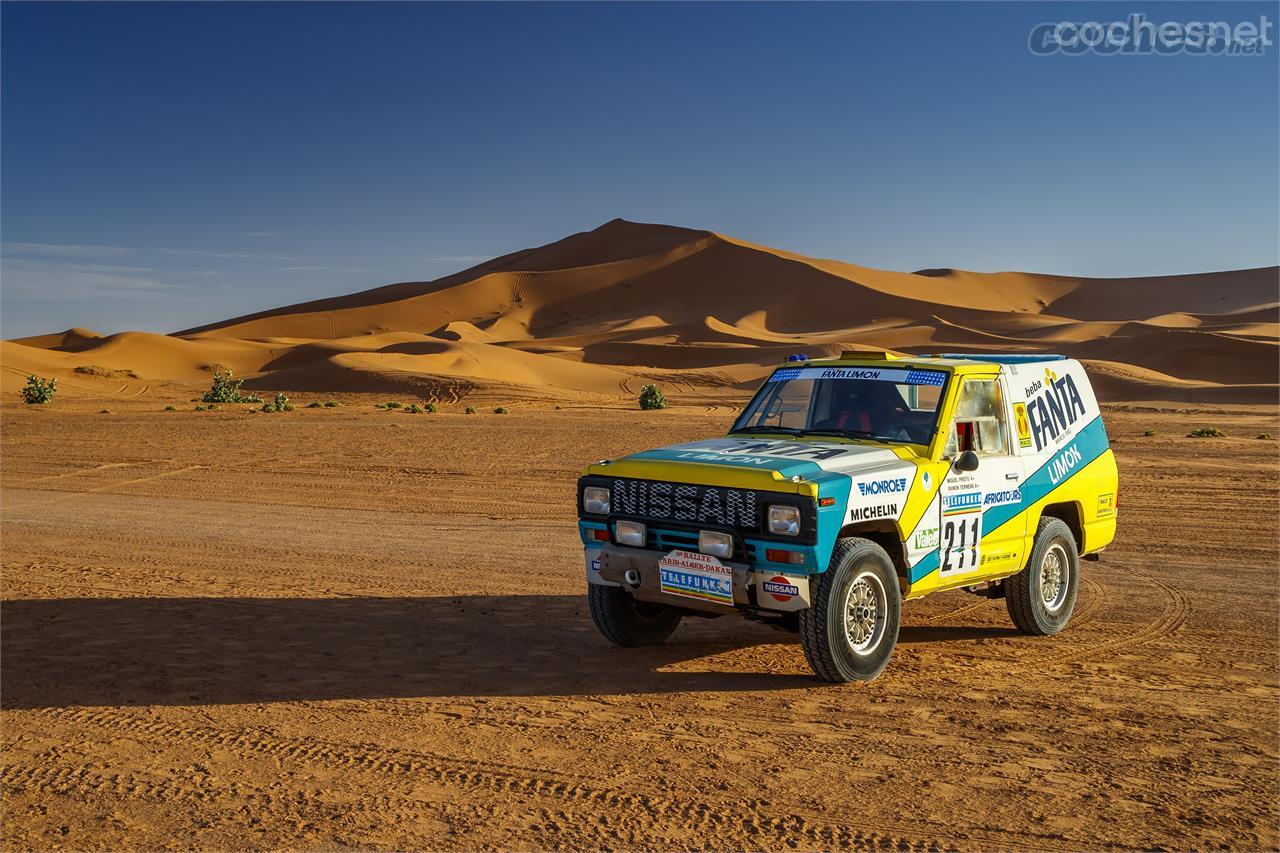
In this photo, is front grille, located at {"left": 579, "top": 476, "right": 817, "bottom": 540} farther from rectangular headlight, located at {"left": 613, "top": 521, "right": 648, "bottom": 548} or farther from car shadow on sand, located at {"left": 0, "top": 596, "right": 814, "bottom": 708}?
car shadow on sand, located at {"left": 0, "top": 596, "right": 814, "bottom": 708}

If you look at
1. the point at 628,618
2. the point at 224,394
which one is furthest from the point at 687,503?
the point at 224,394

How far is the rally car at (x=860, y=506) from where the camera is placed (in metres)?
6.94

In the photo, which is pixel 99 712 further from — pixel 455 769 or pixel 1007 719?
pixel 1007 719

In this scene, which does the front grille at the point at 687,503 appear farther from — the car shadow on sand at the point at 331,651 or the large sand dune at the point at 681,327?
the large sand dune at the point at 681,327

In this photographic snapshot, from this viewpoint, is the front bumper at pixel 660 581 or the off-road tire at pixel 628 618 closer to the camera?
the front bumper at pixel 660 581

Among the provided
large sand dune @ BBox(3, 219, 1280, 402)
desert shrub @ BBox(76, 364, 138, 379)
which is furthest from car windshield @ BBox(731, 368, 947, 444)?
desert shrub @ BBox(76, 364, 138, 379)

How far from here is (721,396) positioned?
151 ft

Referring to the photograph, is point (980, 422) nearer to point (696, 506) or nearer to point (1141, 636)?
point (1141, 636)

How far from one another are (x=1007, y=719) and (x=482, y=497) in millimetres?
11657

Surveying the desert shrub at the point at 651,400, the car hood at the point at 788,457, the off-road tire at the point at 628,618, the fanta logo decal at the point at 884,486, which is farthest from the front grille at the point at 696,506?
the desert shrub at the point at 651,400

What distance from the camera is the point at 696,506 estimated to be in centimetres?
719

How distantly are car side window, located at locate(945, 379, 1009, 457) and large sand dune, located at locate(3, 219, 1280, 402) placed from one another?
3535 centimetres

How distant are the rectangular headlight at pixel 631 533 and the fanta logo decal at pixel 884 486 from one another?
1.46m

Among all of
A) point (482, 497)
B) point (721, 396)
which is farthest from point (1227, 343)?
point (482, 497)
